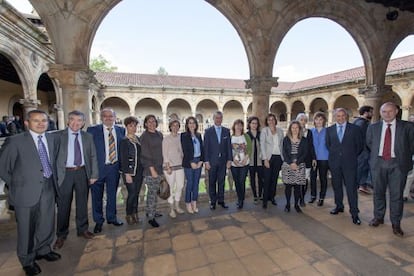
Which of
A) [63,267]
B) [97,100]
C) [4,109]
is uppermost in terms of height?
[97,100]

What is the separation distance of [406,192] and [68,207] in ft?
17.4

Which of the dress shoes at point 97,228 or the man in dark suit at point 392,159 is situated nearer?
the man in dark suit at point 392,159

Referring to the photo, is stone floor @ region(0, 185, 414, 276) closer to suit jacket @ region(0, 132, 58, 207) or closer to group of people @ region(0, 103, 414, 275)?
group of people @ region(0, 103, 414, 275)

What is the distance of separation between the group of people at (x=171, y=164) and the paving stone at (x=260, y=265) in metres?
1.36

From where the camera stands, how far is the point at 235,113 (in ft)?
74.5

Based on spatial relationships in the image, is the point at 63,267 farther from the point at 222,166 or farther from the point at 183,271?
the point at 222,166

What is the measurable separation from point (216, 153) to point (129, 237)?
66.8 inches

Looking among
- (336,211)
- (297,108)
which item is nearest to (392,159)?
(336,211)

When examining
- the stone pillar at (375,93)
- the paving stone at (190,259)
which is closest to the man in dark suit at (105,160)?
the paving stone at (190,259)

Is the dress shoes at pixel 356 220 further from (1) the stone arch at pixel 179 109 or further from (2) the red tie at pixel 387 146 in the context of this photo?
(1) the stone arch at pixel 179 109

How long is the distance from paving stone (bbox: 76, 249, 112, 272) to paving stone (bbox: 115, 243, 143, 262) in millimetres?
92

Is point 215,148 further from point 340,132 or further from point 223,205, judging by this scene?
point 340,132

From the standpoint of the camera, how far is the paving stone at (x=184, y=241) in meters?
2.60

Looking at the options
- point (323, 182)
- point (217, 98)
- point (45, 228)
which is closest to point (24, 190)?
point (45, 228)
